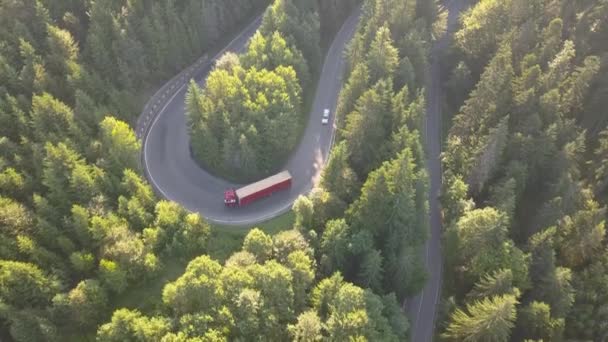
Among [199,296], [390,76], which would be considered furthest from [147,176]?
[390,76]

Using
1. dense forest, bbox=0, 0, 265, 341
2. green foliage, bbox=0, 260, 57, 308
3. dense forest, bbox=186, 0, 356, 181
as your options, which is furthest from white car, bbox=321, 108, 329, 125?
green foliage, bbox=0, 260, 57, 308

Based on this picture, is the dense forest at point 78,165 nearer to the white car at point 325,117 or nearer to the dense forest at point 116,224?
the dense forest at point 116,224

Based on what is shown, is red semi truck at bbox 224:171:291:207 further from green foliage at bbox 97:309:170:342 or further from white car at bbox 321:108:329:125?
green foliage at bbox 97:309:170:342

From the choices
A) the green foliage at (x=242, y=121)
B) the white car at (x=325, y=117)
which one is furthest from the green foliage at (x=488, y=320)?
the white car at (x=325, y=117)

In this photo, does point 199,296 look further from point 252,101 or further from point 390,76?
point 390,76

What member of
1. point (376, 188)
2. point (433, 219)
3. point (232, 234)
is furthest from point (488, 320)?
point (232, 234)

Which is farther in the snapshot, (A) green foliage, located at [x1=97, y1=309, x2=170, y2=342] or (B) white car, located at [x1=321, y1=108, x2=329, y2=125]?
(B) white car, located at [x1=321, y1=108, x2=329, y2=125]
